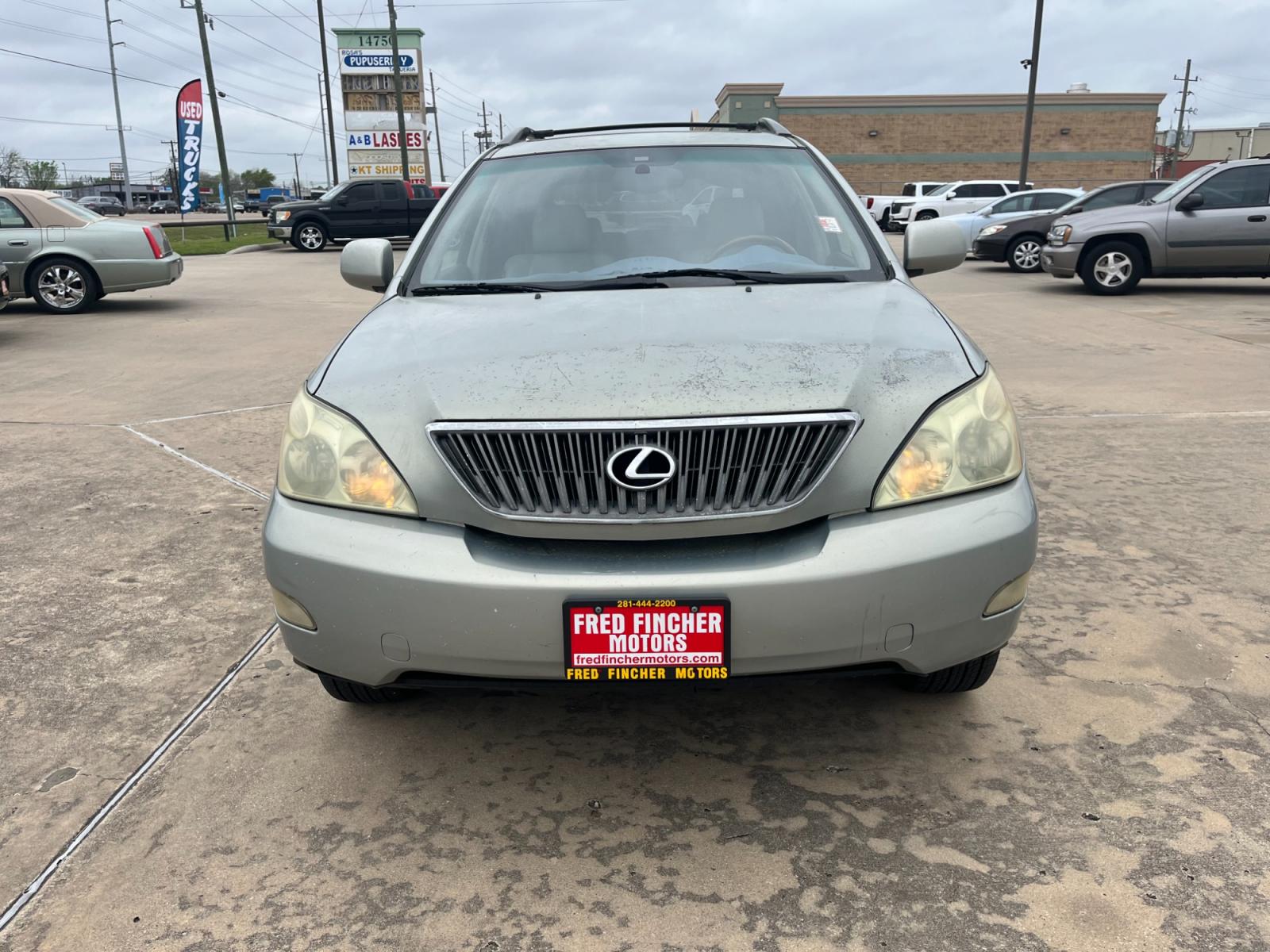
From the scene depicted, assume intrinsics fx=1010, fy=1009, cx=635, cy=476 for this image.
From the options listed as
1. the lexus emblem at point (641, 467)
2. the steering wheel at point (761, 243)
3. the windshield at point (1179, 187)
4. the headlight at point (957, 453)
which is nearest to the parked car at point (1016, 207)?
the windshield at point (1179, 187)

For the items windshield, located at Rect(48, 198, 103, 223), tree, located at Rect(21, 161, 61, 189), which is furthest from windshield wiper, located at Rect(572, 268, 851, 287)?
tree, located at Rect(21, 161, 61, 189)

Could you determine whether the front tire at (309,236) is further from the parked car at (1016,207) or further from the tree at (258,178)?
the tree at (258,178)

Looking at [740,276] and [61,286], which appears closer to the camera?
[740,276]

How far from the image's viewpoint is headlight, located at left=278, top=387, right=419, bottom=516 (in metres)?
2.20

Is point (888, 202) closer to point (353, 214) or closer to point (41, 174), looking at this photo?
point (353, 214)

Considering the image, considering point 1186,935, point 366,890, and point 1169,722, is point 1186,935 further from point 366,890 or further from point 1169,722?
point 366,890

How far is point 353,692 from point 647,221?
1.76 meters

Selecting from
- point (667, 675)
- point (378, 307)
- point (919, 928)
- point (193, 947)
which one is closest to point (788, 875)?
point (919, 928)

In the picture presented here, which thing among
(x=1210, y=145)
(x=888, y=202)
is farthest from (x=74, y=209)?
(x=1210, y=145)

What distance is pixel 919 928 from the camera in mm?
1915

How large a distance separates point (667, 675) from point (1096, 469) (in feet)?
11.7

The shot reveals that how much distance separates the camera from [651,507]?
2.10 metres

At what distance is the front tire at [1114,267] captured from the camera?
1233 centimetres

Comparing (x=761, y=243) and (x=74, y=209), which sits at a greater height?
(x=74, y=209)
